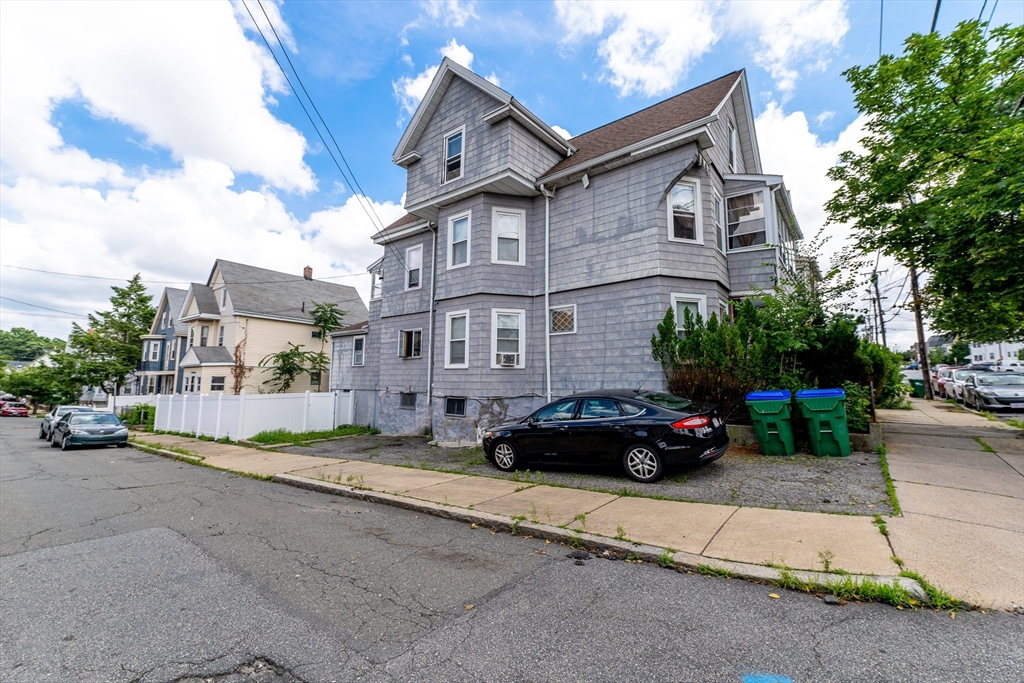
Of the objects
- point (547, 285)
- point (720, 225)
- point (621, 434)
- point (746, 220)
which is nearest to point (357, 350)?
point (547, 285)

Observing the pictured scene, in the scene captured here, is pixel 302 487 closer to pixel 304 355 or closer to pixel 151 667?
pixel 151 667

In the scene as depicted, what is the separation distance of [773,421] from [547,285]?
669cm

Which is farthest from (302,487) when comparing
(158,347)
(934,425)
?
(158,347)

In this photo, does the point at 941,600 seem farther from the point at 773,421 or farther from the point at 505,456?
the point at 505,456

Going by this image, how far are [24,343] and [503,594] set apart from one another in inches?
6066

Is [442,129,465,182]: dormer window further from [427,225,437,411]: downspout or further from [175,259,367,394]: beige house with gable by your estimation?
[175,259,367,394]: beige house with gable

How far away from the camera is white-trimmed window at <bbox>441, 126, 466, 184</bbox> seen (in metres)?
14.1

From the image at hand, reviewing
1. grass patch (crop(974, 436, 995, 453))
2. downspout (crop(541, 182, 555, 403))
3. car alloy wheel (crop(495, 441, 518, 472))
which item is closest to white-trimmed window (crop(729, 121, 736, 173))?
downspout (crop(541, 182, 555, 403))

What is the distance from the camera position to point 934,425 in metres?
12.3

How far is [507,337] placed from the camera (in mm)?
13078

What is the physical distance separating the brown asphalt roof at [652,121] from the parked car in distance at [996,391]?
1466 cm

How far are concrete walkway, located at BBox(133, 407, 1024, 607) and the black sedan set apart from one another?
0.89 metres

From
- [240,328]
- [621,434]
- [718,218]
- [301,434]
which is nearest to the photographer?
[621,434]

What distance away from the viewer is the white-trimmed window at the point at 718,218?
12.0m
